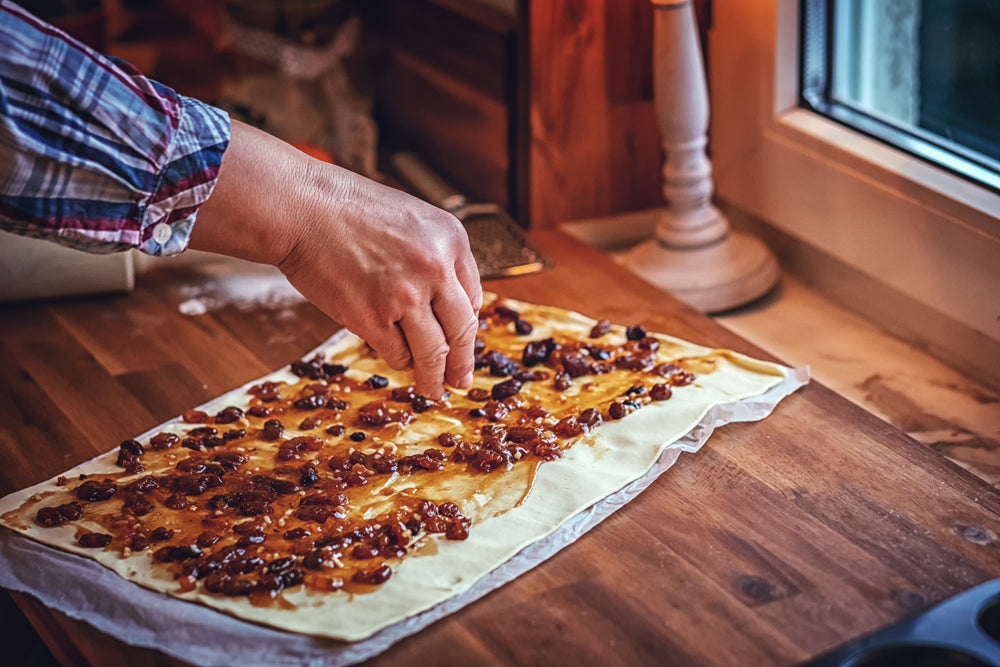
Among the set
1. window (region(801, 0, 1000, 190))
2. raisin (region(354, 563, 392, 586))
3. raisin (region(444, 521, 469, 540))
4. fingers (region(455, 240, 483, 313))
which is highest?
window (region(801, 0, 1000, 190))

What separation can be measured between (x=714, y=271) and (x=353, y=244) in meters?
0.59

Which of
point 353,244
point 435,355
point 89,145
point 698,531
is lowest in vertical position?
point 698,531

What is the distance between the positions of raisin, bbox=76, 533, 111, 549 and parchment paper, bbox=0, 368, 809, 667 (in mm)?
13

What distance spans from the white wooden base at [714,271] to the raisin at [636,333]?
176 millimetres

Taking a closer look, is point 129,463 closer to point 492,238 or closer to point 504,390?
point 504,390

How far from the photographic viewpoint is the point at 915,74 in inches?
49.3

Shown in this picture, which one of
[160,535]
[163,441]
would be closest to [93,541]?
[160,535]

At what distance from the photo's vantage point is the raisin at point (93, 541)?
0.91 meters

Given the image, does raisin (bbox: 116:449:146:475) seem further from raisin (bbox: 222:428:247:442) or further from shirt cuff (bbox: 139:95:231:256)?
shirt cuff (bbox: 139:95:231:256)

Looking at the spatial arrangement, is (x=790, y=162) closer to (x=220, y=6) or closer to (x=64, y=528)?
(x=64, y=528)

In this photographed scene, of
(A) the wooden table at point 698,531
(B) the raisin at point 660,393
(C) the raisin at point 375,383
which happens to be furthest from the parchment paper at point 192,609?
(C) the raisin at point 375,383

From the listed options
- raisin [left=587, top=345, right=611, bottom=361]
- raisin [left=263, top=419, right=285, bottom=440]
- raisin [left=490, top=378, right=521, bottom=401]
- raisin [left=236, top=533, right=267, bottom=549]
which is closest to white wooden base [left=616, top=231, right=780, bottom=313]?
raisin [left=587, top=345, right=611, bottom=361]

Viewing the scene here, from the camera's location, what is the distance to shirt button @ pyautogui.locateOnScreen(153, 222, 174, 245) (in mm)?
852

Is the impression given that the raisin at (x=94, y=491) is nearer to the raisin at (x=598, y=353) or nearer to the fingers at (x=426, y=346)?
the fingers at (x=426, y=346)
